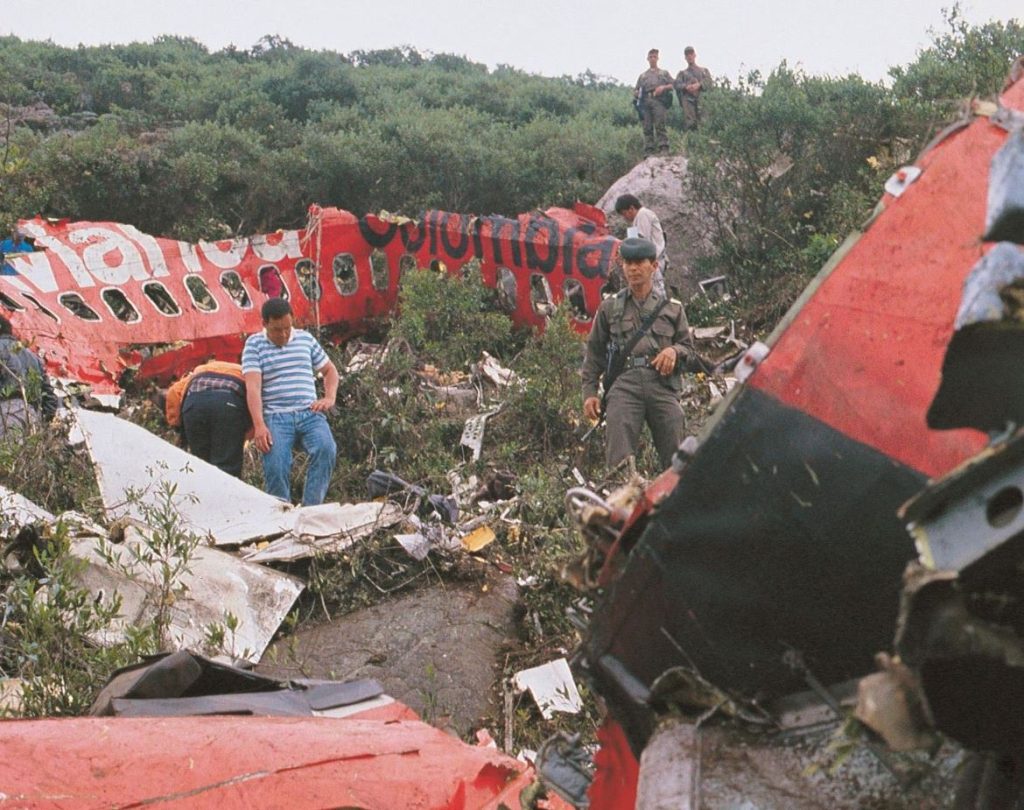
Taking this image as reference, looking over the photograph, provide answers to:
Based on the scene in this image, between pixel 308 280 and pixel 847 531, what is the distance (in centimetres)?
1303

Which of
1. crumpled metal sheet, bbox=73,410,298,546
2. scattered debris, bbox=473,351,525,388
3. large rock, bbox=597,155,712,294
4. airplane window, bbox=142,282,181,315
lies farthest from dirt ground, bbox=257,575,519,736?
large rock, bbox=597,155,712,294

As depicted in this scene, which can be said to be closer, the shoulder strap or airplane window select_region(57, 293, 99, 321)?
the shoulder strap

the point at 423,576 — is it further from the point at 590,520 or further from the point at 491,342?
the point at 491,342

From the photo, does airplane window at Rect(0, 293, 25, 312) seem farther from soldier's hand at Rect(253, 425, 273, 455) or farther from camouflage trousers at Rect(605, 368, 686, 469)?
camouflage trousers at Rect(605, 368, 686, 469)

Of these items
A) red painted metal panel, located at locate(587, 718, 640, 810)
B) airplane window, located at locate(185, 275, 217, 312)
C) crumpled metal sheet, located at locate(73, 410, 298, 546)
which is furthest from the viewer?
airplane window, located at locate(185, 275, 217, 312)

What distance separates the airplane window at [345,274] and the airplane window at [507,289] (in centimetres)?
181

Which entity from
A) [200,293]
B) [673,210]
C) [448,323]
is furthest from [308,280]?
[673,210]

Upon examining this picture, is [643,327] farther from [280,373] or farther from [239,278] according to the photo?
[239,278]

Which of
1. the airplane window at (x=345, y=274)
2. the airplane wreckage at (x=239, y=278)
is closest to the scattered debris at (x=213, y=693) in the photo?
the airplane wreckage at (x=239, y=278)

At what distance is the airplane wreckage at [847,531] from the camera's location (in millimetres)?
1357

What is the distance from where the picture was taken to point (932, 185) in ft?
6.37

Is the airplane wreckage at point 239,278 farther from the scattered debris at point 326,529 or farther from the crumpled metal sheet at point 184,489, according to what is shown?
the scattered debris at point 326,529

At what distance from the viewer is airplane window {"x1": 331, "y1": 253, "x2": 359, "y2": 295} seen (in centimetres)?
1457

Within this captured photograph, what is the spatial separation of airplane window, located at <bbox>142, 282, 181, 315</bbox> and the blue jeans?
564 centimetres
